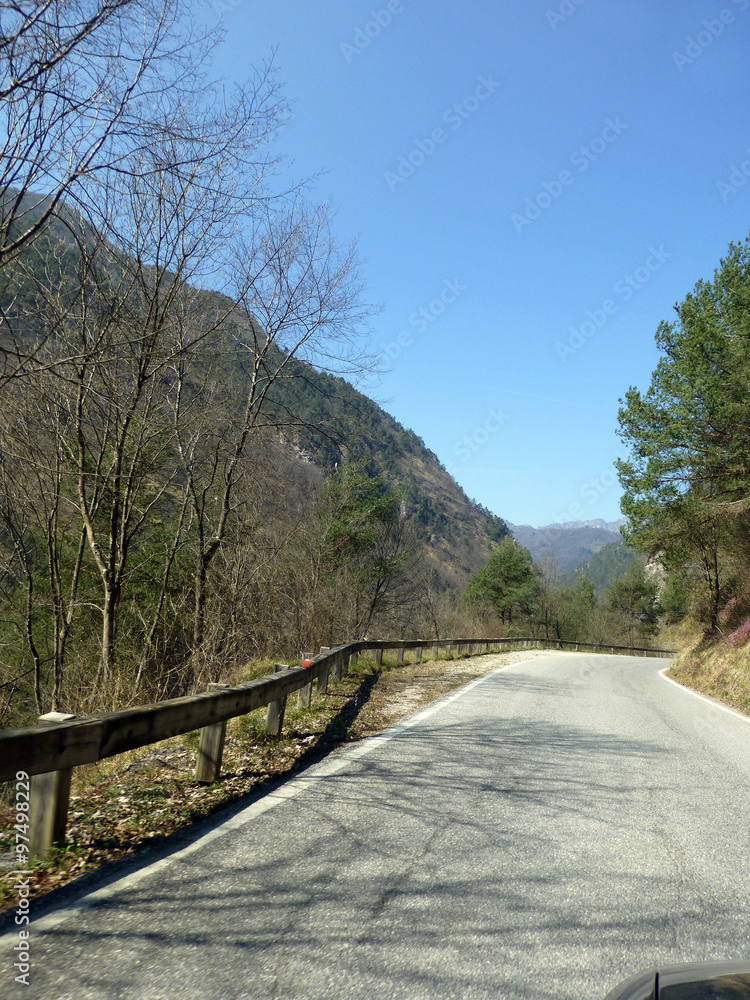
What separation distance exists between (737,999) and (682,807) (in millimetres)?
3663

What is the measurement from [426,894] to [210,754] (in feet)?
7.81

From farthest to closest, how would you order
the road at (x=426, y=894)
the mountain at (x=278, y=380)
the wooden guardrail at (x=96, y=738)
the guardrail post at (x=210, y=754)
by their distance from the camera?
the mountain at (x=278, y=380) → the guardrail post at (x=210, y=754) → the wooden guardrail at (x=96, y=738) → the road at (x=426, y=894)

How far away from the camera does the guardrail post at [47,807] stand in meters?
3.40

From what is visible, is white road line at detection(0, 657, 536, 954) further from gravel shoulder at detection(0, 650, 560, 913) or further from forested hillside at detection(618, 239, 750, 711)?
forested hillside at detection(618, 239, 750, 711)

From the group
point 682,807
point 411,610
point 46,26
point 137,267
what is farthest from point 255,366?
point 411,610

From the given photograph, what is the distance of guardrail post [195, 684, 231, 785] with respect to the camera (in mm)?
4926

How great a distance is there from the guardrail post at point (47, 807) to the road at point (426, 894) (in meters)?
0.59

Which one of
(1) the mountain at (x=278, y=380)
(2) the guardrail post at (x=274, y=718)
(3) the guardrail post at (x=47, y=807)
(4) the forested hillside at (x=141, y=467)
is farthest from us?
(4) the forested hillside at (x=141, y=467)

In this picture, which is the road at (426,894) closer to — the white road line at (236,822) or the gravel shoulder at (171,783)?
the white road line at (236,822)

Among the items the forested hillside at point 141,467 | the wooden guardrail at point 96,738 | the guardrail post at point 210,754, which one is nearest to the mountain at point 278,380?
the forested hillside at point 141,467

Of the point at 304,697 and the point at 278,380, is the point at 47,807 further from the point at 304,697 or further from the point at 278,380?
the point at 278,380

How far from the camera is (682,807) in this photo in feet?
16.5

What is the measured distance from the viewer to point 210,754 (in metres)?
4.97

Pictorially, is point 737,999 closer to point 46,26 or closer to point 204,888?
point 204,888
